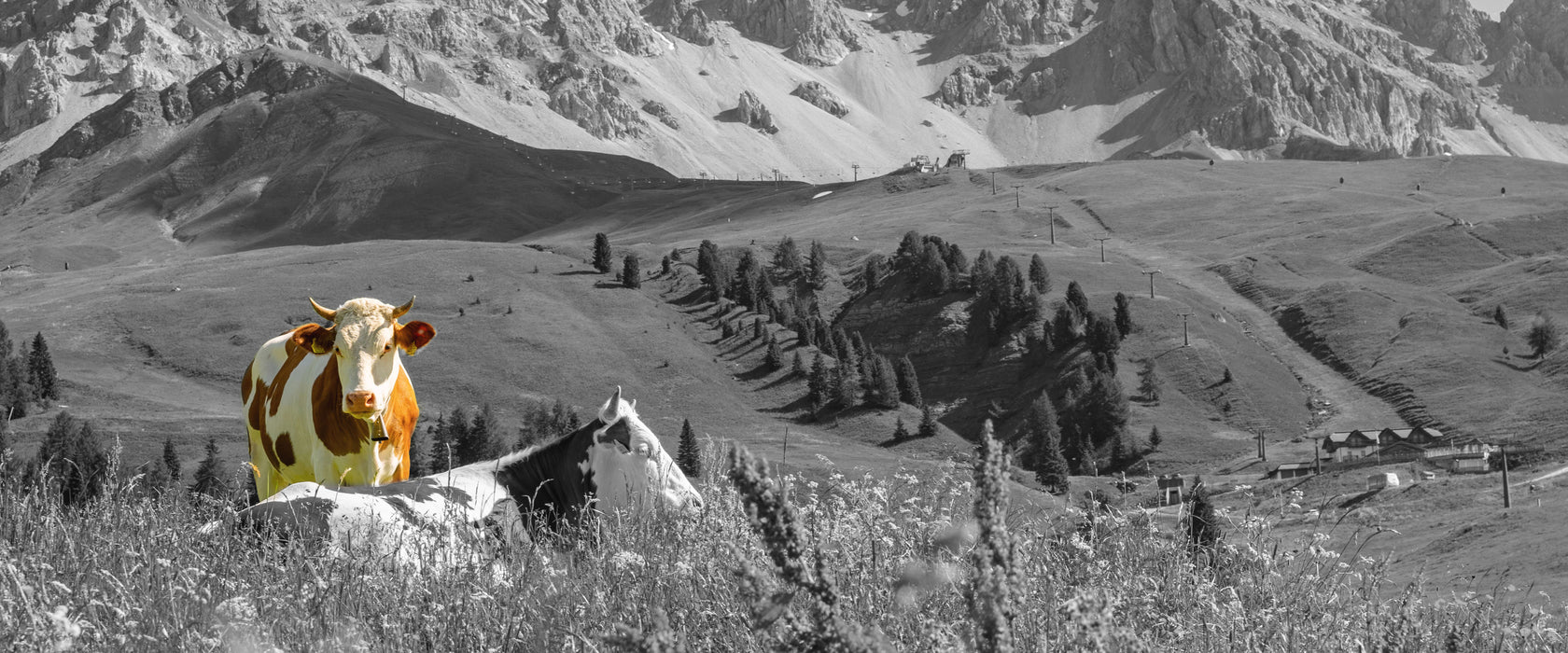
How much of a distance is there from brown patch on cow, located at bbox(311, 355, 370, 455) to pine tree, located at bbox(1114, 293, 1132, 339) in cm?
16479

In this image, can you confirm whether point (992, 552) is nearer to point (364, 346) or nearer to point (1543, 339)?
point (364, 346)

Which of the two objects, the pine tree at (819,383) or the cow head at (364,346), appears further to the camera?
the pine tree at (819,383)

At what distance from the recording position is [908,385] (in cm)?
17250

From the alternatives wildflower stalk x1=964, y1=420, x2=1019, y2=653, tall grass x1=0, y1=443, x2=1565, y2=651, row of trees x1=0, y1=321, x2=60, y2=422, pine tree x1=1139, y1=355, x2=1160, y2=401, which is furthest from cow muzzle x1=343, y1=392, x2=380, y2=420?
pine tree x1=1139, y1=355, x2=1160, y2=401

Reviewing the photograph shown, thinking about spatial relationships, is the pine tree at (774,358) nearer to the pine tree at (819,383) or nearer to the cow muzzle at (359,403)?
the pine tree at (819,383)

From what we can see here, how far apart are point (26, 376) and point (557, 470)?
140011 millimetres

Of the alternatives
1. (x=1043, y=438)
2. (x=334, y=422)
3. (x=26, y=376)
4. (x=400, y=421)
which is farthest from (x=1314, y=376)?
(x=334, y=422)

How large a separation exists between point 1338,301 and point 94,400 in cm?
15920

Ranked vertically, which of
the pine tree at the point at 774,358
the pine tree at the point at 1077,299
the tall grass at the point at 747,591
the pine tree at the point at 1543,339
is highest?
the tall grass at the point at 747,591

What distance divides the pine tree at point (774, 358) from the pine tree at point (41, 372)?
275ft

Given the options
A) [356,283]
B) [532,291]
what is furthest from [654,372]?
[356,283]

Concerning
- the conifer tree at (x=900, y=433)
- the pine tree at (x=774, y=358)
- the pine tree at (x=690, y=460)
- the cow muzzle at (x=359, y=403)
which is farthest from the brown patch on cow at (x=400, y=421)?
the pine tree at (x=774, y=358)

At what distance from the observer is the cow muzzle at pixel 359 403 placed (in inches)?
674

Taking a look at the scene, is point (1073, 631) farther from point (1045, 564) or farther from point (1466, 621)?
point (1466, 621)
